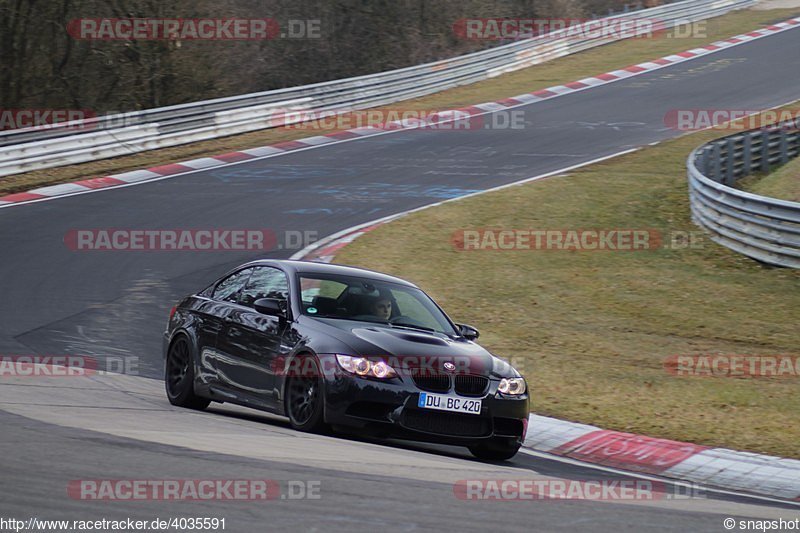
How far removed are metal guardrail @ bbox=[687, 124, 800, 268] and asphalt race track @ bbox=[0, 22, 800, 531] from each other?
3.62 metres

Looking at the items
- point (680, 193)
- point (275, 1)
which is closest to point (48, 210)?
point (680, 193)

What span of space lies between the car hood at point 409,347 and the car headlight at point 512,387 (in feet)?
0.19

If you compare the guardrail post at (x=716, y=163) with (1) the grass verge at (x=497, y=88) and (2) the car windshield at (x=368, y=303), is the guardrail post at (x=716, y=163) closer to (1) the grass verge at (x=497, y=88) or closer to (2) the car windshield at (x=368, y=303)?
(1) the grass verge at (x=497, y=88)

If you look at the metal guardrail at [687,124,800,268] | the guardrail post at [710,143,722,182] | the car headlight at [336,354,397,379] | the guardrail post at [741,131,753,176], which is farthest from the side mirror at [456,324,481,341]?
the guardrail post at [741,131,753,176]

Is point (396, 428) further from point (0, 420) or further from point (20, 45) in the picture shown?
point (20, 45)

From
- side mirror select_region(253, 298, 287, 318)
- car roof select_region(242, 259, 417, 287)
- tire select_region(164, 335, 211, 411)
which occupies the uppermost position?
car roof select_region(242, 259, 417, 287)

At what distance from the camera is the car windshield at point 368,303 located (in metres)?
8.91

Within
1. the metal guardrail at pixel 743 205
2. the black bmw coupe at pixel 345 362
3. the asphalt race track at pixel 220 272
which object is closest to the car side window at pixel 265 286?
the black bmw coupe at pixel 345 362

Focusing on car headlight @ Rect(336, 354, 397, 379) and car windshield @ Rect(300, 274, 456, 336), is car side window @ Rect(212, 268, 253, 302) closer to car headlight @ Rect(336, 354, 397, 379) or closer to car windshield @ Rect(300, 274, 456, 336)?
car windshield @ Rect(300, 274, 456, 336)

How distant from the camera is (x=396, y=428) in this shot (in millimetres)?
7941

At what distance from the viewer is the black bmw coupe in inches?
314

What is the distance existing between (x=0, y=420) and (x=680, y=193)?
54.9 ft

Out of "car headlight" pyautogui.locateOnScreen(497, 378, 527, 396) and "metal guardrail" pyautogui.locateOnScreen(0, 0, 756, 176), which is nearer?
"car headlight" pyautogui.locateOnScreen(497, 378, 527, 396)

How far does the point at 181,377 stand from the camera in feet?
32.5
